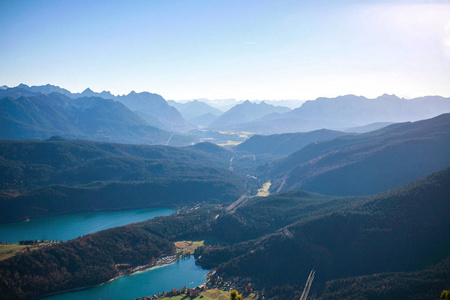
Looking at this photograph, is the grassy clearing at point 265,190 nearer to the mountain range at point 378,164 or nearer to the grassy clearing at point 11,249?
the mountain range at point 378,164

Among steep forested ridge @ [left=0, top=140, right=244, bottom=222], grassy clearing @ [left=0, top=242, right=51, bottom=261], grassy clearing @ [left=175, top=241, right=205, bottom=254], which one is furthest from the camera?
steep forested ridge @ [left=0, top=140, right=244, bottom=222]

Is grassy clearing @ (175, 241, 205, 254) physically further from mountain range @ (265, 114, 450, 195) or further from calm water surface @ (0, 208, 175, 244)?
mountain range @ (265, 114, 450, 195)

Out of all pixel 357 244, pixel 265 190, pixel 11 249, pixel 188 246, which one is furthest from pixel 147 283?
pixel 265 190

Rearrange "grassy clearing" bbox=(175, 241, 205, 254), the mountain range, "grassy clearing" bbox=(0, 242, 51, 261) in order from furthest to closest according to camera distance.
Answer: the mountain range, "grassy clearing" bbox=(175, 241, 205, 254), "grassy clearing" bbox=(0, 242, 51, 261)

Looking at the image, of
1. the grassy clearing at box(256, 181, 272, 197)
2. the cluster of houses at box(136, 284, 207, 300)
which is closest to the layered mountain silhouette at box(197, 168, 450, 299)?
the cluster of houses at box(136, 284, 207, 300)

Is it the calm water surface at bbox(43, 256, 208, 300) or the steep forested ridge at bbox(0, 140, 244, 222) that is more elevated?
the steep forested ridge at bbox(0, 140, 244, 222)

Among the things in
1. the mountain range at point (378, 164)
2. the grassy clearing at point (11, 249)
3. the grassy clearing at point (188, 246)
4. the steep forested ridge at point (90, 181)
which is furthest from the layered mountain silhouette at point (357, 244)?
the steep forested ridge at point (90, 181)

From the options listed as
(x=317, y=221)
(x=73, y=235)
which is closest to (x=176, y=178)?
(x=73, y=235)
